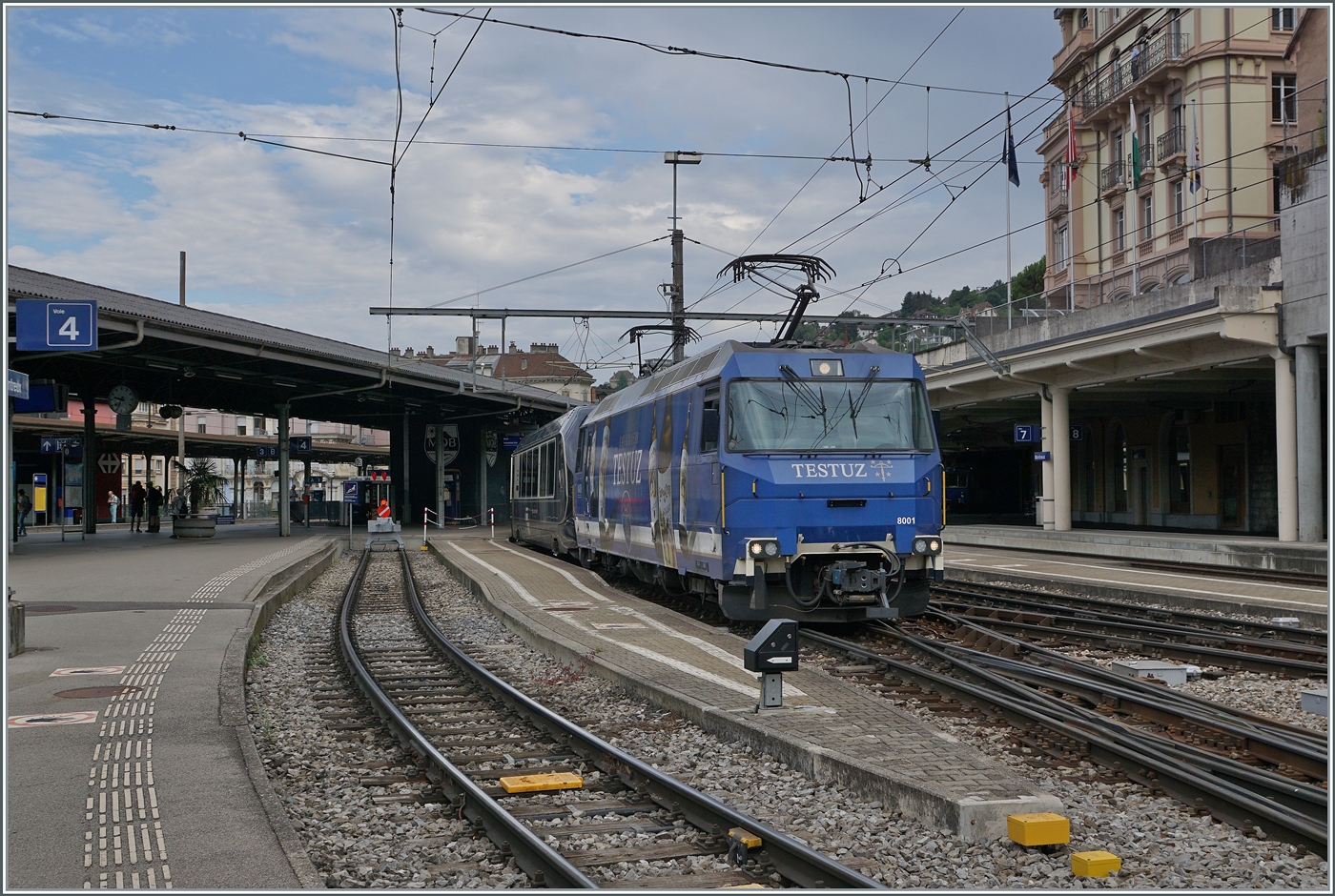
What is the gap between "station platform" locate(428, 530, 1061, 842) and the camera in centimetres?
603

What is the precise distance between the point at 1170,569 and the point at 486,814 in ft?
60.3

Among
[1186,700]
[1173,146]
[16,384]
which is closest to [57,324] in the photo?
[16,384]

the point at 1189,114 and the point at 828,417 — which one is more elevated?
the point at 1189,114

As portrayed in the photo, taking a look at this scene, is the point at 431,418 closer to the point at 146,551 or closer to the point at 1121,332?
the point at 146,551

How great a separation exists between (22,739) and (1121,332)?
22.8 m

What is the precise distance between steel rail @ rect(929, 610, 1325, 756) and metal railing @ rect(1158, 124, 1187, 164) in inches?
1571

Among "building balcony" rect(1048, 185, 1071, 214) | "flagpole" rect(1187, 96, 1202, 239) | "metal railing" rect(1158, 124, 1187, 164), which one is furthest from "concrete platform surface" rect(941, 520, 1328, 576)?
"building balcony" rect(1048, 185, 1071, 214)

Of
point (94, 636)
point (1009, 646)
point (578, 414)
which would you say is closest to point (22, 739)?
point (94, 636)

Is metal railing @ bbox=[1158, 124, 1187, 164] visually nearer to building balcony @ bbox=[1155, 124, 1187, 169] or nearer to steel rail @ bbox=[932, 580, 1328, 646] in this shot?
building balcony @ bbox=[1155, 124, 1187, 169]

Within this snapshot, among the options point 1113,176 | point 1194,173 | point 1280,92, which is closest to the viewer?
point 1194,173

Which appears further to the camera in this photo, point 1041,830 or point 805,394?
point 805,394

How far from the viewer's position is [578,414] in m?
23.7

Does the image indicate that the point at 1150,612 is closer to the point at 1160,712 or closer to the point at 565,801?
the point at 1160,712

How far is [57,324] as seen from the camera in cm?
1335
